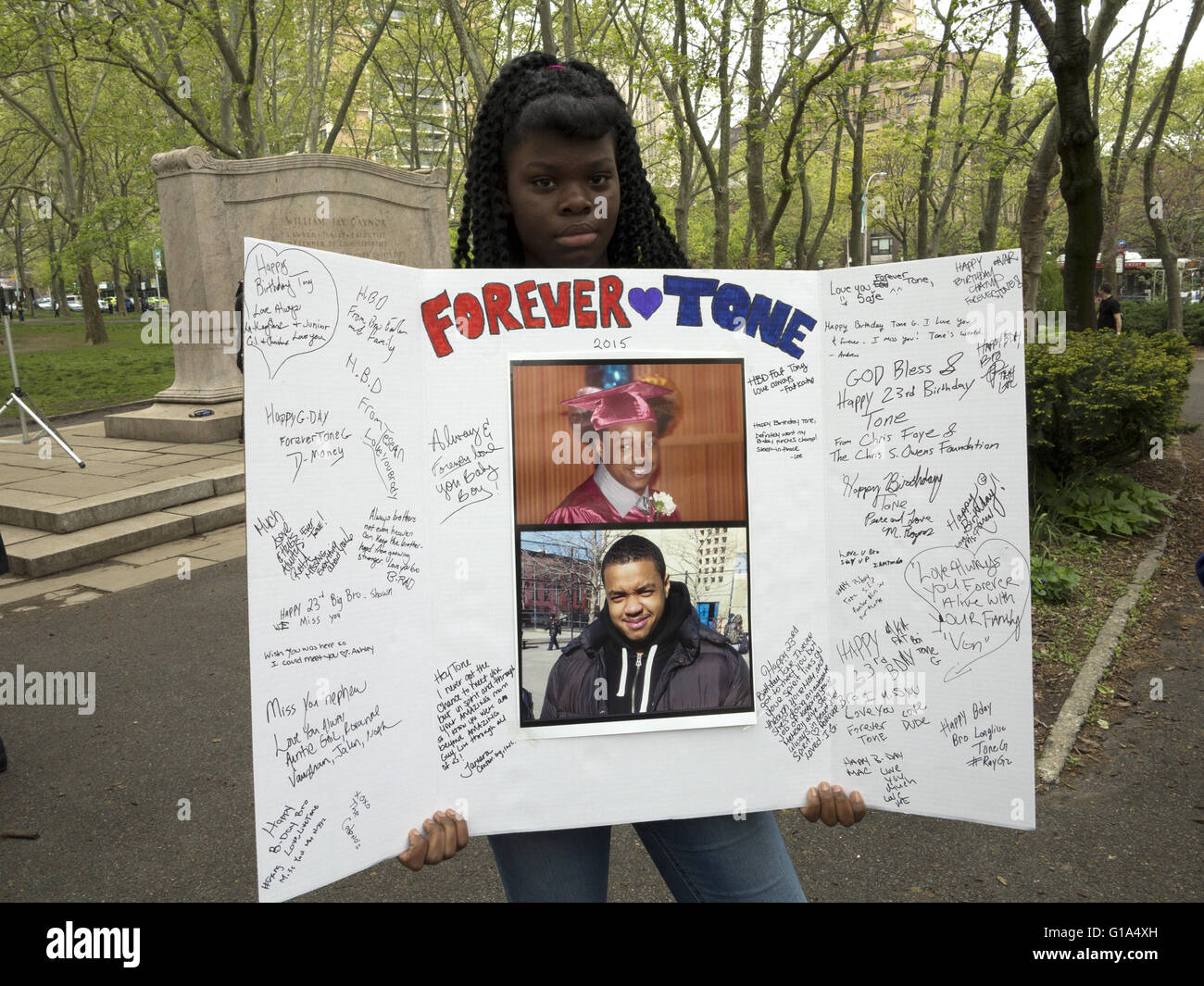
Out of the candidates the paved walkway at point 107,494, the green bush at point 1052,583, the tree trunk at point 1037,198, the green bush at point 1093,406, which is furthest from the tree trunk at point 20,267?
the green bush at point 1052,583

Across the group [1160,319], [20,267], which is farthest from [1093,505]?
[20,267]

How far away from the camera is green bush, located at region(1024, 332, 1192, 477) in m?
6.90

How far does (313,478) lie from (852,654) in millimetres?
928

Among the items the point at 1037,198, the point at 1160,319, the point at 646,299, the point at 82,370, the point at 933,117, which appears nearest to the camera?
the point at 646,299

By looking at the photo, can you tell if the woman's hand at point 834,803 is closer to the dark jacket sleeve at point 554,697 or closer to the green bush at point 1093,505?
the dark jacket sleeve at point 554,697

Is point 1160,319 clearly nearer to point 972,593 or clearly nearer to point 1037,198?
point 1037,198

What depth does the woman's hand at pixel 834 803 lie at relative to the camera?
1.57 meters

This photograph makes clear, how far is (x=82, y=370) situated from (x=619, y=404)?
2366 centimetres

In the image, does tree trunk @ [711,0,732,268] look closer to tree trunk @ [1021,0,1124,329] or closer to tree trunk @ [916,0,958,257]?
tree trunk @ [916,0,958,257]

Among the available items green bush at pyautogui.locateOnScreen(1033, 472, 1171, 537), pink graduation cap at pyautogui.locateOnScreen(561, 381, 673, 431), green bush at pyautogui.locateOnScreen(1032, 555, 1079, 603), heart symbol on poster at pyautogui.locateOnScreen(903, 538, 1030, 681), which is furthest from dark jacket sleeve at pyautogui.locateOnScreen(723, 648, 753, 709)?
green bush at pyautogui.locateOnScreen(1033, 472, 1171, 537)

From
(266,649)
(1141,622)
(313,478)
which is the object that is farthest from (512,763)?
(1141,622)

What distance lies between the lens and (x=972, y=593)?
5.26ft

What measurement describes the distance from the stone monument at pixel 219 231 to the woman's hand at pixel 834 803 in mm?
10610

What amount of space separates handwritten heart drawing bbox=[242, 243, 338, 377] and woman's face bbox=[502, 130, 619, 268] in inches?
18.8
